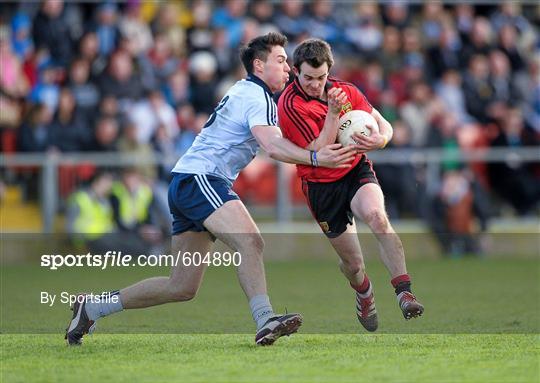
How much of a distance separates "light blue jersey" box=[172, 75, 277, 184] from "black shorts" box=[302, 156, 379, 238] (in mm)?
903

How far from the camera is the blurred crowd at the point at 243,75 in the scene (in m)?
18.2

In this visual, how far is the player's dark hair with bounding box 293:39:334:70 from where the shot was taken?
31.3 feet

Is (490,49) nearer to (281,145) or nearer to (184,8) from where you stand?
(184,8)

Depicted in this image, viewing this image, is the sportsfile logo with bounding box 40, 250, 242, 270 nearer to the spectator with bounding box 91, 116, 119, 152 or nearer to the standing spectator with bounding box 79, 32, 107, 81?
the spectator with bounding box 91, 116, 119, 152

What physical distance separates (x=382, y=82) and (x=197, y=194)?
1155cm

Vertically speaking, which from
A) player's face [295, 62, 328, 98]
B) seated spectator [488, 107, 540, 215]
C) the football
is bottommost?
seated spectator [488, 107, 540, 215]

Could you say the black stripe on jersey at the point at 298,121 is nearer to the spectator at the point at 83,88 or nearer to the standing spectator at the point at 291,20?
the spectator at the point at 83,88

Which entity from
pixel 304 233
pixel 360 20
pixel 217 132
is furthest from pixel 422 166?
pixel 217 132

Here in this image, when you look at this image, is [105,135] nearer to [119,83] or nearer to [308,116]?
[119,83]

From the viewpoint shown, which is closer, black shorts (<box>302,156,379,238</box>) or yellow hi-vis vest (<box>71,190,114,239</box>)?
black shorts (<box>302,156,379,238</box>)

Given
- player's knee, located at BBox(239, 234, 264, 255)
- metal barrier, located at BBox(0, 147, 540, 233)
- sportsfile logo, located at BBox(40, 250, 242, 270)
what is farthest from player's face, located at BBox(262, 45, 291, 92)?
metal barrier, located at BBox(0, 147, 540, 233)

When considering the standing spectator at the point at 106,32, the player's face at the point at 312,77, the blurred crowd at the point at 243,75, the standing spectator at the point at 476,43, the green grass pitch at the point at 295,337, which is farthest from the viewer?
the standing spectator at the point at 476,43

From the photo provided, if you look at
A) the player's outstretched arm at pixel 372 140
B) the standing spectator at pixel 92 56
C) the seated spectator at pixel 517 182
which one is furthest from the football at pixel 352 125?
the seated spectator at pixel 517 182

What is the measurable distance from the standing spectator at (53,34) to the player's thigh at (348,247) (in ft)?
32.6
